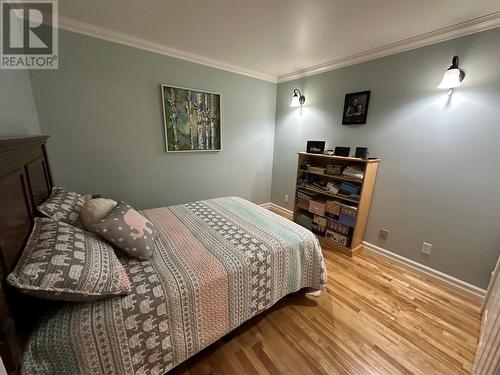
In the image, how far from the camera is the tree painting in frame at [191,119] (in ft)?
8.30

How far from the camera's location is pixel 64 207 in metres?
1.36

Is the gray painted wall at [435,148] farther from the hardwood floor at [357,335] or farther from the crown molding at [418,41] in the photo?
the hardwood floor at [357,335]

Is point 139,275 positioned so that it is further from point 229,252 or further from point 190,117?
point 190,117

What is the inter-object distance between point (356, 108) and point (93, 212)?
2856 millimetres

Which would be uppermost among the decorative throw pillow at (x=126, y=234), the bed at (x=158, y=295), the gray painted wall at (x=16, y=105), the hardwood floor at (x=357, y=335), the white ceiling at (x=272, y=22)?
the white ceiling at (x=272, y=22)

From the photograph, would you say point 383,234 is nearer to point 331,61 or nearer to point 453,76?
point 453,76

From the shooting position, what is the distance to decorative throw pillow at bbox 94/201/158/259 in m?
1.24

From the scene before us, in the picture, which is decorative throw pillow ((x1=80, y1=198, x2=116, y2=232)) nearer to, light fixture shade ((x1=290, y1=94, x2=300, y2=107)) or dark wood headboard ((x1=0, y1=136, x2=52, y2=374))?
dark wood headboard ((x1=0, y1=136, x2=52, y2=374))

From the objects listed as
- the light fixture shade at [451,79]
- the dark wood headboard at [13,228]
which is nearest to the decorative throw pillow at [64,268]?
the dark wood headboard at [13,228]

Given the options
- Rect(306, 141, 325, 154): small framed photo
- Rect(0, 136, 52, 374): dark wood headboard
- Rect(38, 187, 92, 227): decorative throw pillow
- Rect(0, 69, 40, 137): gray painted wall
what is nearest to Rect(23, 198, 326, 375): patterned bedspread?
Rect(0, 136, 52, 374): dark wood headboard

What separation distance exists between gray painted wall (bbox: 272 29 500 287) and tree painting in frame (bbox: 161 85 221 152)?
65.9 inches

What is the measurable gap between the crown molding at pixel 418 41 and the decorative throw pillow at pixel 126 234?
113 inches

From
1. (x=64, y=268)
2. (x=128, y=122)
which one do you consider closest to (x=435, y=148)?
(x=64, y=268)

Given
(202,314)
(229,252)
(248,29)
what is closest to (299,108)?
(248,29)
